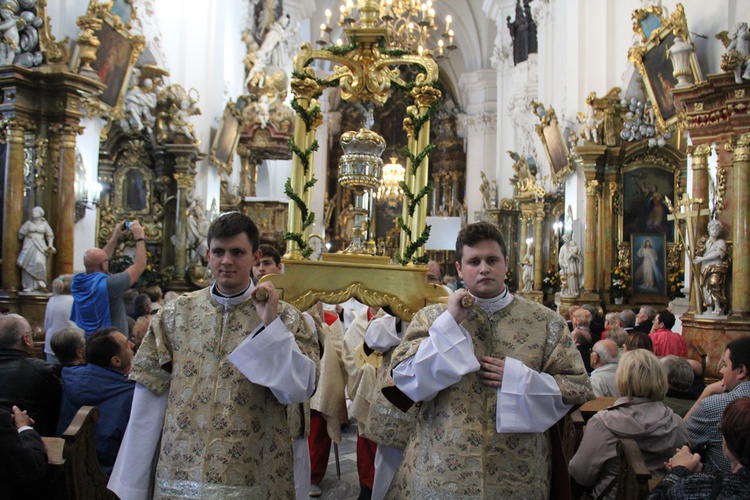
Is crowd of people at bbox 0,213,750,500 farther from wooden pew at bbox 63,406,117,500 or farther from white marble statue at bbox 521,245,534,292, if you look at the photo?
white marble statue at bbox 521,245,534,292

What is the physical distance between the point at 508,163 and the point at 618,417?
74.7ft

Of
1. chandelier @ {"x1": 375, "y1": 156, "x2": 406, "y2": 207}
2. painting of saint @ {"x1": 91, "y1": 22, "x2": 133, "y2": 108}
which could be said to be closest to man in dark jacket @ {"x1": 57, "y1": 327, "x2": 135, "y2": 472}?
painting of saint @ {"x1": 91, "y1": 22, "x2": 133, "y2": 108}

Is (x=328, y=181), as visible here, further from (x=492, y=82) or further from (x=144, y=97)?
(x=144, y=97)

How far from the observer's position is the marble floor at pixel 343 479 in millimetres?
5562

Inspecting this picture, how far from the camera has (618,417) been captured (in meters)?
3.68

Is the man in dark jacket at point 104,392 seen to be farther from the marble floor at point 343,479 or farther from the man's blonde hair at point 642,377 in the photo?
the man's blonde hair at point 642,377

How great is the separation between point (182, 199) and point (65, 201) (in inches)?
209

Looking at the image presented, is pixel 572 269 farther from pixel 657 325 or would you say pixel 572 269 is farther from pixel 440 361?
pixel 440 361

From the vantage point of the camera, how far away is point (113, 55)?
10914 mm

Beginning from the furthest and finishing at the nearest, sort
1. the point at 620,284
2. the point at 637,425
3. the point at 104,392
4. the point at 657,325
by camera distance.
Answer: the point at 620,284, the point at 657,325, the point at 104,392, the point at 637,425

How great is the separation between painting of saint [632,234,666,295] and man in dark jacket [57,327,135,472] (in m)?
11.5

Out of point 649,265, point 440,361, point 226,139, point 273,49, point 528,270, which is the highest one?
point 273,49

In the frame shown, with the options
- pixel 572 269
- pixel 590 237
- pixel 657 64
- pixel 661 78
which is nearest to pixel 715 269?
pixel 661 78

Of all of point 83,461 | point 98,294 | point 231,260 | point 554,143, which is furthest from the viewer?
point 554,143
